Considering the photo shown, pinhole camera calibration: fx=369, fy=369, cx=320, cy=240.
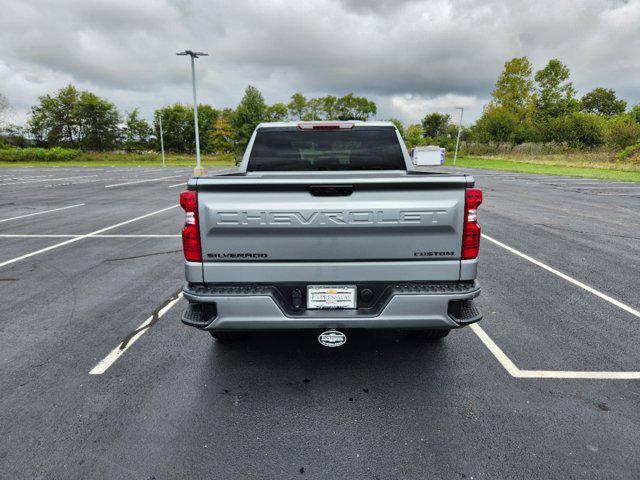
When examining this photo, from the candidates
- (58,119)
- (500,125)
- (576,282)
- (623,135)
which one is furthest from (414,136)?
(576,282)

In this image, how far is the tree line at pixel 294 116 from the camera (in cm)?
5334

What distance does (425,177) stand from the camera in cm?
250

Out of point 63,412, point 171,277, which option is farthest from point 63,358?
point 171,277

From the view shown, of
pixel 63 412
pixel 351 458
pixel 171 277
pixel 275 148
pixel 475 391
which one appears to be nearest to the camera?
pixel 351 458

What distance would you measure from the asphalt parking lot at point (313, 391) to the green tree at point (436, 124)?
104 meters

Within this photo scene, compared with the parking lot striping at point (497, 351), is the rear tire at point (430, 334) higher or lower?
higher

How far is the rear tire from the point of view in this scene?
11.7 ft

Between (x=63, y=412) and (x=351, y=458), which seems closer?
(x=351, y=458)

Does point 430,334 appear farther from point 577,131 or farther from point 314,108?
point 314,108

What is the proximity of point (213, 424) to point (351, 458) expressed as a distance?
3.20 ft

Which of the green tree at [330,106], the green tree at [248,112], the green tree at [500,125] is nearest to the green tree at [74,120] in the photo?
the green tree at [248,112]

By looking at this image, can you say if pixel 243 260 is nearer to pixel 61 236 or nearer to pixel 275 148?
pixel 275 148

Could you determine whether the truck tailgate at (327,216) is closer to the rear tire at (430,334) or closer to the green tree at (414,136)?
the rear tire at (430,334)

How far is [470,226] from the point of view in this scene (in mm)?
2545
